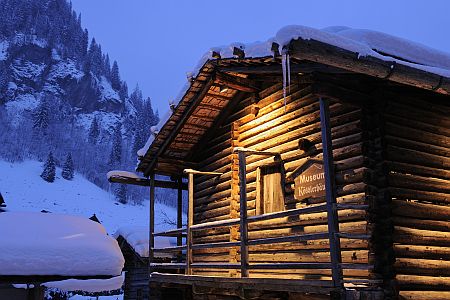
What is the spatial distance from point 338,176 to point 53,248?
5.23 metres

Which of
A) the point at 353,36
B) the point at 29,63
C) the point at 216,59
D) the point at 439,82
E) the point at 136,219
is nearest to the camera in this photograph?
the point at 439,82

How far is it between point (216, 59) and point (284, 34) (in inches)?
138

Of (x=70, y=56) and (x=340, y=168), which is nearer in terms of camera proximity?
(x=340, y=168)

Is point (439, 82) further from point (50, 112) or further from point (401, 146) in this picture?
point (50, 112)

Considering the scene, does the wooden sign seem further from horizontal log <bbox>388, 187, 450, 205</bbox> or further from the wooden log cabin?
horizontal log <bbox>388, 187, 450, 205</bbox>

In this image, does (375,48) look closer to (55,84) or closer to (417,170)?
(417,170)

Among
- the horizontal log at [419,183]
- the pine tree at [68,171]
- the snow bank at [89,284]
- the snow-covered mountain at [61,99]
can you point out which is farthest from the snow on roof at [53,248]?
the snow-covered mountain at [61,99]

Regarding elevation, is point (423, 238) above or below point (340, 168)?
below

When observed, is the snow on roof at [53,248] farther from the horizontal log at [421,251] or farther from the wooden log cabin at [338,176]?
the horizontal log at [421,251]

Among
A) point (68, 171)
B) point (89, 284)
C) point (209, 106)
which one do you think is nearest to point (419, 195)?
point (209, 106)

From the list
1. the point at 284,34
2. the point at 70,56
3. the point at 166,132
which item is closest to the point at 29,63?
the point at 70,56

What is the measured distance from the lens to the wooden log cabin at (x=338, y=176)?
7914 millimetres

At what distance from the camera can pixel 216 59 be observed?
32.7 ft

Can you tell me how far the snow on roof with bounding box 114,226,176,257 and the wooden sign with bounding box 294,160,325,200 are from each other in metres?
12.9
